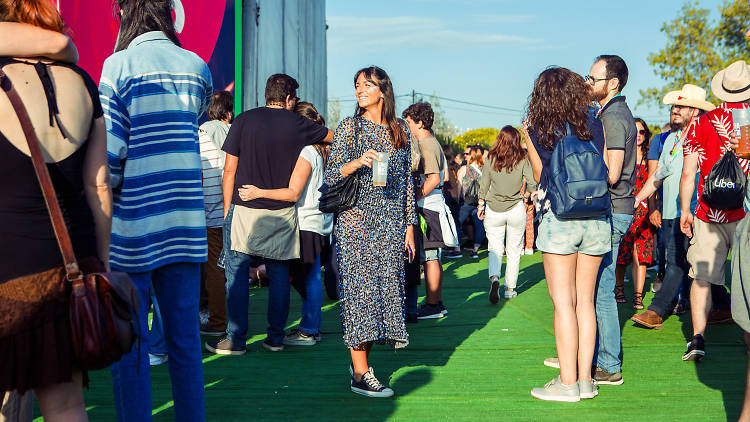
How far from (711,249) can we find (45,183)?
479 centimetres

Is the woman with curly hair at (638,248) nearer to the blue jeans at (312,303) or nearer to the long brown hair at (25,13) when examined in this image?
the blue jeans at (312,303)

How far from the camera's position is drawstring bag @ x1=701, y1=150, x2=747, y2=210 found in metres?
5.00

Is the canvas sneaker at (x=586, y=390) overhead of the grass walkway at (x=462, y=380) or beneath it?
overhead

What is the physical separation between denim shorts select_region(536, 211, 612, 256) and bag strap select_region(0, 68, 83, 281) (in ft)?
9.59

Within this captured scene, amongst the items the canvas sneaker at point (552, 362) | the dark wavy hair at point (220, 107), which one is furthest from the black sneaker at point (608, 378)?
the dark wavy hair at point (220, 107)

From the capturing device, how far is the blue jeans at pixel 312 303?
20.1ft

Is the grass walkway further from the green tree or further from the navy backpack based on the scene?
the green tree

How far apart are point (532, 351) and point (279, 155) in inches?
100

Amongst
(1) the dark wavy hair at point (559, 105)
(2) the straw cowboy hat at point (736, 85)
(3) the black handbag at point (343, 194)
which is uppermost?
(2) the straw cowboy hat at point (736, 85)

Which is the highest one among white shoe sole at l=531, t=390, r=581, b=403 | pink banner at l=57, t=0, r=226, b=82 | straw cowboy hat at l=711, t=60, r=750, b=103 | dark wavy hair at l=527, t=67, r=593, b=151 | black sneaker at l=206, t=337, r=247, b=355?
pink banner at l=57, t=0, r=226, b=82

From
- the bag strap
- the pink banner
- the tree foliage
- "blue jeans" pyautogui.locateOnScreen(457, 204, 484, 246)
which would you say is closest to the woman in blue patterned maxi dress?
the bag strap

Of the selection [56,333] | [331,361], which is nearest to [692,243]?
[331,361]

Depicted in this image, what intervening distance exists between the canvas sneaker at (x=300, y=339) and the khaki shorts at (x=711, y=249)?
3080 millimetres

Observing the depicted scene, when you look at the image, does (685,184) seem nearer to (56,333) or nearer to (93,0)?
(56,333)
